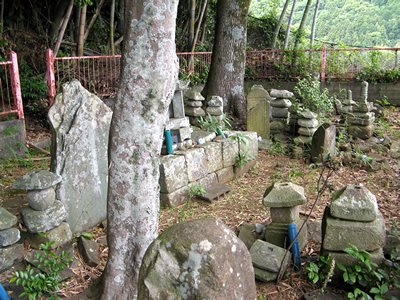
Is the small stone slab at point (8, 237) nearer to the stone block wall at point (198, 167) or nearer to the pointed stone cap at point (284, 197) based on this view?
the stone block wall at point (198, 167)

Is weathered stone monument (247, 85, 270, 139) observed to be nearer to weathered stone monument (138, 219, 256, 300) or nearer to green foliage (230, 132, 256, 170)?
green foliage (230, 132, 256, 170)

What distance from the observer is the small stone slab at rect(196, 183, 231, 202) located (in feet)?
16.6

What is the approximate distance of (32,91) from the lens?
8.30 metres

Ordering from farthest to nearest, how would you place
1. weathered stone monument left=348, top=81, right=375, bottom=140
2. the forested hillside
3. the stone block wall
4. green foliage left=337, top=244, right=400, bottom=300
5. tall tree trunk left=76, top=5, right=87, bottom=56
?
the forested hillside < tall tree trunk left=76, top=5, right=87, bottom=56 < weathered stone monument left=348, top=81, right=375, bottom=140 < the stone block wall < green foliage left=337, top=244, right=400, bottom=300

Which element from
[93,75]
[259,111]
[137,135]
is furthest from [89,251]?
[93,75]

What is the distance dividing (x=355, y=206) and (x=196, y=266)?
6.20 feet

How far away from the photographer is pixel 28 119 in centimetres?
814

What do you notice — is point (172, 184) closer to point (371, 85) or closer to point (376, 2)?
point (371, 85)

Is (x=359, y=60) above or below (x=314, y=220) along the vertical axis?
above

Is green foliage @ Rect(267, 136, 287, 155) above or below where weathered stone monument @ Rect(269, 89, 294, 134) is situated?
below

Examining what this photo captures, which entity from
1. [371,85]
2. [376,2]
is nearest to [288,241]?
[371,85]

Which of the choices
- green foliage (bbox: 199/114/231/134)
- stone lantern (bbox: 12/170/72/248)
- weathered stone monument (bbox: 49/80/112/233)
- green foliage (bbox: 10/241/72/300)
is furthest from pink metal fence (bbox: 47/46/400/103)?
green foliage (bbox: 10/241/72/300)

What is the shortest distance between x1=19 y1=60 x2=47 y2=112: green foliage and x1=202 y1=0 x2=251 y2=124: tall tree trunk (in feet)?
12.7

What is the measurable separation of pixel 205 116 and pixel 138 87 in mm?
4573
